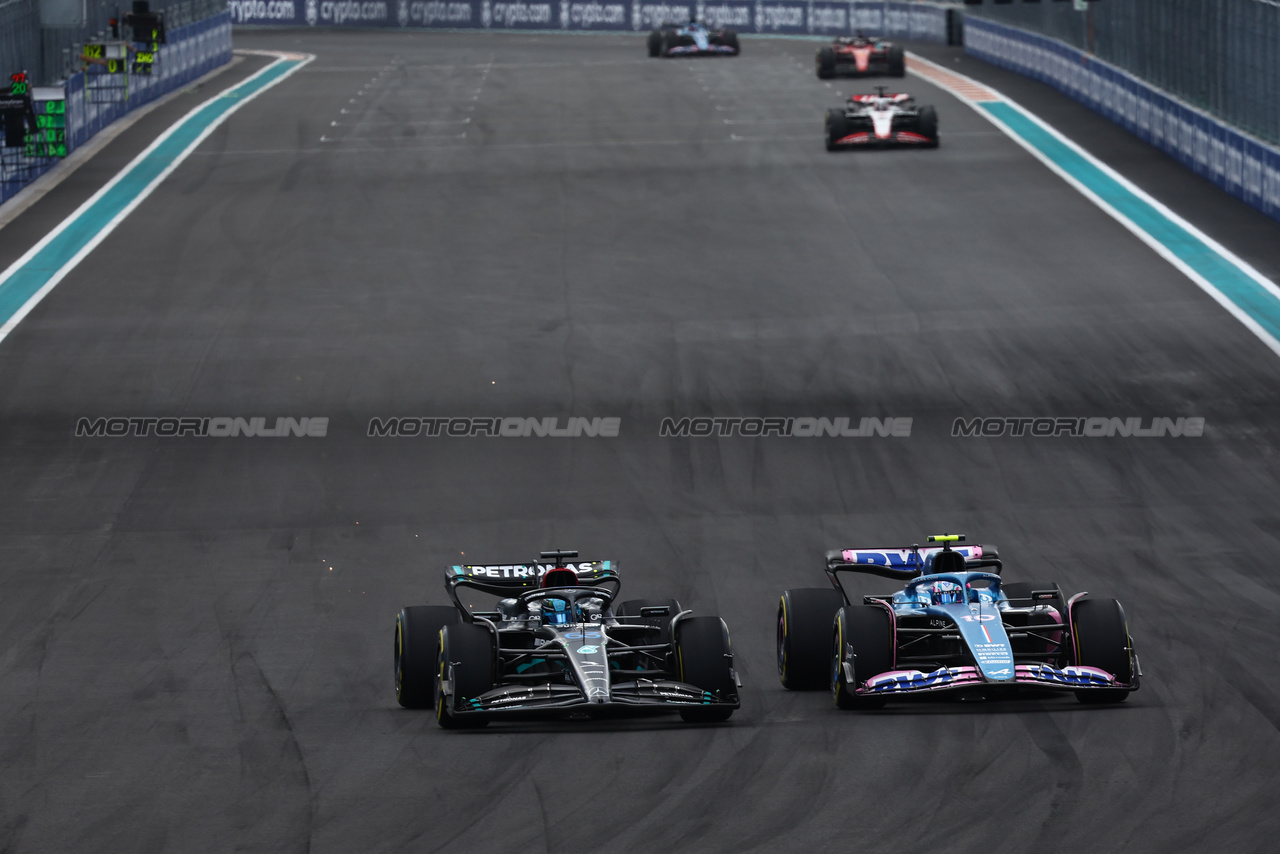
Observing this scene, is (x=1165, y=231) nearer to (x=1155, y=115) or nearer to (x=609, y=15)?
(x=1155, y=115)

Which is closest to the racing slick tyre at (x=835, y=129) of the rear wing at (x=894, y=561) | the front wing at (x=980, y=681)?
the rear wing at (x=894, y=561)

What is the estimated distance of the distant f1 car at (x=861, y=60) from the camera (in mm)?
49219

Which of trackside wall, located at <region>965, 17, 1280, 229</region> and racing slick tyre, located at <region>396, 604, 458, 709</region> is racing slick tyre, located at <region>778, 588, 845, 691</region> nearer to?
racing slick tyre, located at <region>396, 604, 458, 709</region>

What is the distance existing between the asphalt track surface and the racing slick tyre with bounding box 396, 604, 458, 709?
0.17 meters

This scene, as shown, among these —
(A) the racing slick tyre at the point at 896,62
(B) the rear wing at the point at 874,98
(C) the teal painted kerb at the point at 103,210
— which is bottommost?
(C) the teal painted kerb at the point at 103,210

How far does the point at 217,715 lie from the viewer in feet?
44.4

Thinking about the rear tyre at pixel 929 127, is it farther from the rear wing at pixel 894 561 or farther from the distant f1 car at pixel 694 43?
the rear wing at pixel 894 561

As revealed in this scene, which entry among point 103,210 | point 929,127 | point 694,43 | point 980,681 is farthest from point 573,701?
point 694,43

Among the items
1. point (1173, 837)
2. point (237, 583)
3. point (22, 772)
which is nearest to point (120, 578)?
point (237, 583)

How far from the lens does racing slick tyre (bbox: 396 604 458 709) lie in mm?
13406

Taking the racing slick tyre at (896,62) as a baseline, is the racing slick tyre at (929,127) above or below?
below

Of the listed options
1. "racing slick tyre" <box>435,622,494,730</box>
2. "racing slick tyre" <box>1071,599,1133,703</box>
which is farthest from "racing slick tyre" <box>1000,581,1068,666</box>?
"racing slick tyre" <box>435,622,494,730</box>

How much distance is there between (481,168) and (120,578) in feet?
67.9

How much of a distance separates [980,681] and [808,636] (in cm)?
144
